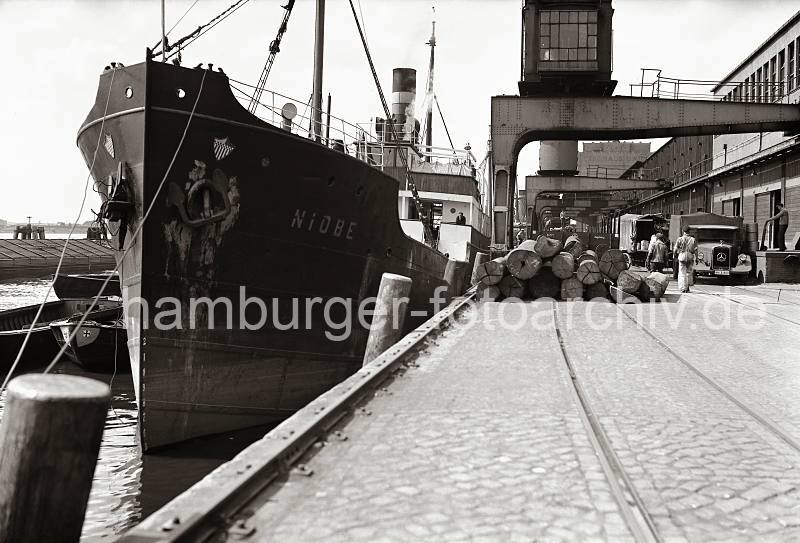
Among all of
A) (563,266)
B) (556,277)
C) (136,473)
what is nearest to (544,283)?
(556,277)

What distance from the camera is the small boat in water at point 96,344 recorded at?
1390 cm

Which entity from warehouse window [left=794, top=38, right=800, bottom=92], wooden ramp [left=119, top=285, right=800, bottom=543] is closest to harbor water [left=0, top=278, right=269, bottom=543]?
wooden ramp [left=119, top=285, right=800, bottom=543]

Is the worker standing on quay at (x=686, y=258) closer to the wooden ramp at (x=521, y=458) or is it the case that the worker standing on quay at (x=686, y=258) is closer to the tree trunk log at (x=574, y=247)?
the tree trunk log at (x=574, y=247)

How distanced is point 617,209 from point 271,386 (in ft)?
168

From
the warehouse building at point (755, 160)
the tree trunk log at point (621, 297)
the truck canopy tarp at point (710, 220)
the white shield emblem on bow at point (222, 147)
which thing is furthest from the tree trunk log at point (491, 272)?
the warehouse building at point (755, 160)

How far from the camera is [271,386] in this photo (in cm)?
959

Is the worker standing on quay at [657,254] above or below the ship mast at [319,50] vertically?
below

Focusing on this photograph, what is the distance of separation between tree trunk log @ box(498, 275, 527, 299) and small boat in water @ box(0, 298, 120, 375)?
29.8ft

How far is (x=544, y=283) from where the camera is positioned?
15039mm

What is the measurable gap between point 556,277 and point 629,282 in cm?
150

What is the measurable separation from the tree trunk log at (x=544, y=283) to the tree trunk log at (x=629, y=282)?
1.31 metres

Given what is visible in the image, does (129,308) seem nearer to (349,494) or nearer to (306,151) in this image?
(306,151)

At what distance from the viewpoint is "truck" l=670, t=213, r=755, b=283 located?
70.6 feet

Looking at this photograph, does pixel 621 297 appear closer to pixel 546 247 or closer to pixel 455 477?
pixel 546 247
